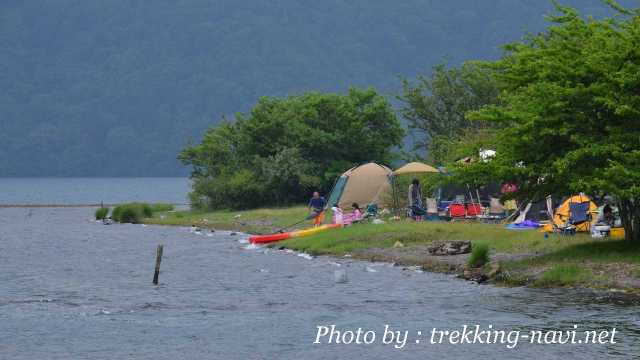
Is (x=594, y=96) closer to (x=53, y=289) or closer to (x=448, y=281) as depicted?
(x=448, y=281)

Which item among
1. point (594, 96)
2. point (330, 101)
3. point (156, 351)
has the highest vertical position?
point (330, 101)

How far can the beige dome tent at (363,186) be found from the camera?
Answer: 205ft

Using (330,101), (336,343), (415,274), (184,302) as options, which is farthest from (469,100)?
(336,343)

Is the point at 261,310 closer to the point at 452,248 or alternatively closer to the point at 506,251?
the point at 506,251

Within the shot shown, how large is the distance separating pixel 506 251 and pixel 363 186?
87.1 feet

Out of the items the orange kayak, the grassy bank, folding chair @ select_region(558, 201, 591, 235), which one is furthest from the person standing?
folding chair @ select_region(558, 201, 591, 235)

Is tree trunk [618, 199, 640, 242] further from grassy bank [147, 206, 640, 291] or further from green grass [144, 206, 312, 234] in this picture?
green grass [144, 206, 312, 234]

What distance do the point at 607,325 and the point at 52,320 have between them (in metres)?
13.9

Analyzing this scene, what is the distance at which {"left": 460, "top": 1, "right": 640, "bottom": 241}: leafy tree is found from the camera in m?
29.1

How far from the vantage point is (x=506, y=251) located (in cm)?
3650

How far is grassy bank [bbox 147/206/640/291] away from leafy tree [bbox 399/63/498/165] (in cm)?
3843

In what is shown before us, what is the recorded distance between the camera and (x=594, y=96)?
97.4 ft

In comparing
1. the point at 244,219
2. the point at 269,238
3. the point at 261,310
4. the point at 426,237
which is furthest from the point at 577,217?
the point at 244,219

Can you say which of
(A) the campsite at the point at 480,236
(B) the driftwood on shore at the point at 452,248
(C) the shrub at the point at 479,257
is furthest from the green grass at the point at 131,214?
(C) the shrub at the point at 479,257
